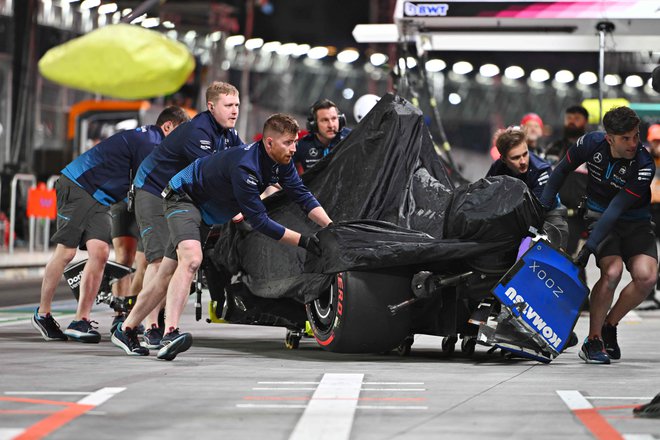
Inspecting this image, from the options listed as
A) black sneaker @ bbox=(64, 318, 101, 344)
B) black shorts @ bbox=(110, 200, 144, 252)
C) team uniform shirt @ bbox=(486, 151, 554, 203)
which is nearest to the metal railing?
black shorts @ bbox=(110, 200, 144, 252)

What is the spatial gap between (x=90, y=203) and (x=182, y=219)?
1.99 m

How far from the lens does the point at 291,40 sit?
65750 mm

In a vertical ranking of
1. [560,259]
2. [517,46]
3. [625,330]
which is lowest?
[625,330]

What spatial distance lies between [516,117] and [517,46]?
2272 inches

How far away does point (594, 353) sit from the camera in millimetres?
9766

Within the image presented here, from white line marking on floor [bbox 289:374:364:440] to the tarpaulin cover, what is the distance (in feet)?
3.84

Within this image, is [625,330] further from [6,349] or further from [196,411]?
[196,411]

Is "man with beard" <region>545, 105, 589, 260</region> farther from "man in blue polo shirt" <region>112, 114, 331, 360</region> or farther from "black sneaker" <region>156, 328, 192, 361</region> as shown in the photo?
"black sneaker" <region>156, 328, 192, 361</region>

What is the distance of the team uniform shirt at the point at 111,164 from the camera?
11.4 m

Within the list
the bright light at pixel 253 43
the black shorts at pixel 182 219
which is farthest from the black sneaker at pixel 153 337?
the bright light at pixel 253 43

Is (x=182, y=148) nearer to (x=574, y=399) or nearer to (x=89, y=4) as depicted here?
(x=574, y=399)

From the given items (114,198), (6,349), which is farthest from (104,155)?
(6,349)

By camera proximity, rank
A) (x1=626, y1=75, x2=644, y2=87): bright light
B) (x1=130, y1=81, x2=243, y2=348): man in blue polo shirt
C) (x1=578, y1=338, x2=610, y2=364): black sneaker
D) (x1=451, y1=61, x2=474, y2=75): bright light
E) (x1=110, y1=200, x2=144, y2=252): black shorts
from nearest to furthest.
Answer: (x1=578, y1=338, x2=610, y2=364): black sneaker, (x1=130, y1=81, x2=243, y2=348): man in blue polo shirt, (x1=110, y1=200, x2=144, y2=252): black shorts, (x1=451, y1=61, x2=474, y2=75): bright light, (x1=626, y1=75, x2=644, y2=87): bright light

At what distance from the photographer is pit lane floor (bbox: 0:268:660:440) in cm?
621
